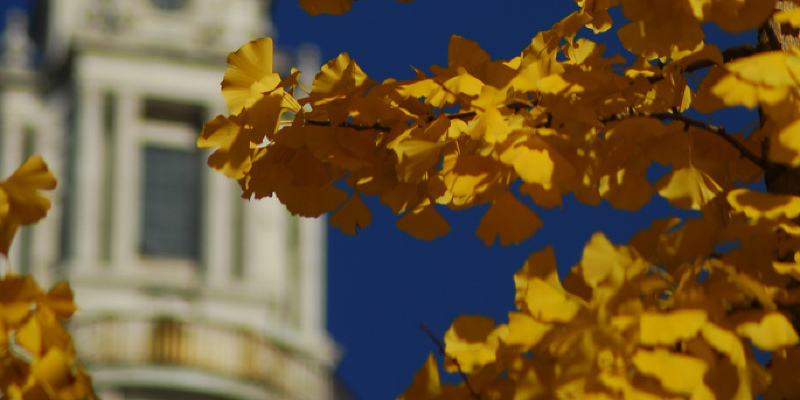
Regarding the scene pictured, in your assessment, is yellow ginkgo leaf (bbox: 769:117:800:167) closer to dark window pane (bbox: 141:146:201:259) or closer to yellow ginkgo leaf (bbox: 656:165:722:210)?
yellow ginkgo leaf (bbox: 656:165:722:210)

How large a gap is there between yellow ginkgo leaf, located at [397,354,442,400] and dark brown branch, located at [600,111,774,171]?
545 millimetres

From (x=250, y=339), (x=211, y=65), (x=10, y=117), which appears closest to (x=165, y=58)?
(x=211, y=65)

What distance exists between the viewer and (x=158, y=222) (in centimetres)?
2455

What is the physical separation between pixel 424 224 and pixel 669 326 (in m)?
0.77

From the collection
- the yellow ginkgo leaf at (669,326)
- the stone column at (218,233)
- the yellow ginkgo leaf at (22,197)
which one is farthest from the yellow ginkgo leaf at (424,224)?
the stone column at (218,233)

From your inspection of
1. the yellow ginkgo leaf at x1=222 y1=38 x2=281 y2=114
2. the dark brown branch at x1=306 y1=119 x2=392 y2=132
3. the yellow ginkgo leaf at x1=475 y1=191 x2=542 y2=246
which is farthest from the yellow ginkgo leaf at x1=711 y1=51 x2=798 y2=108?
the yellow ginkgo leaf at x1=222 y1=38 x2=281 y2=114

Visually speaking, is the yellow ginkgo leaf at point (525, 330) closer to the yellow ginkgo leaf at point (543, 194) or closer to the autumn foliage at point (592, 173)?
the autumn foliage at point (592, 173)

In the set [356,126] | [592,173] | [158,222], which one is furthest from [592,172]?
[158,222]

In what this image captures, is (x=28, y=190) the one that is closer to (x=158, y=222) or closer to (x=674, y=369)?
(x=674, y=369)

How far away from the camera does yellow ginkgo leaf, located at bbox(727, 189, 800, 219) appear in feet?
9.84

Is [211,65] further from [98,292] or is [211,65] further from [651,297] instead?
[651,297]

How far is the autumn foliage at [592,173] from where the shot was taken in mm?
2830

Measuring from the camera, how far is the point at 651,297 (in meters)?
2.96

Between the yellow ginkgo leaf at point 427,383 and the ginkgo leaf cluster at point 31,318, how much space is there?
999 millimetres
